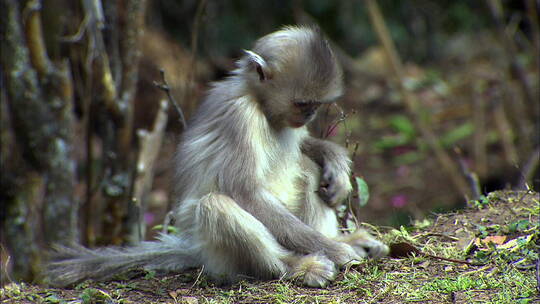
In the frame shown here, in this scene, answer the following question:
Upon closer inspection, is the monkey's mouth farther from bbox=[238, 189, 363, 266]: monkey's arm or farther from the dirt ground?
the dirt ground

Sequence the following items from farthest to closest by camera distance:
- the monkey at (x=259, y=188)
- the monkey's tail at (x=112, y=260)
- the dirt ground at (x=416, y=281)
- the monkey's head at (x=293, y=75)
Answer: the monkey's tail at (x=112, y=260)
the monkey's head at (x=293, y=75)
the monkey at (x=259, y=188)
the dirt ground at (x=416, y=281)

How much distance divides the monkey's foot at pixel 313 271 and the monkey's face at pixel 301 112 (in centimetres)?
98

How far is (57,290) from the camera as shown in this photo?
5043mm

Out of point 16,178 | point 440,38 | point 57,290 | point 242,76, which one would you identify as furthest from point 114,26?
point 440,38

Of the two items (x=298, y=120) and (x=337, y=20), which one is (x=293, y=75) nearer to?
(x=298, y=120)

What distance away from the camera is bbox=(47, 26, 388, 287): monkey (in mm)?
4719

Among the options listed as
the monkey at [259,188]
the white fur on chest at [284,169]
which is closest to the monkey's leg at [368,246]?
the monkey at [259,188]

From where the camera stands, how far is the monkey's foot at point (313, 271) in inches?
181

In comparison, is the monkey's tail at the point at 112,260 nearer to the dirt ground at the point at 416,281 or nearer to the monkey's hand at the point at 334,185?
the dirt ground at the point at 416,281

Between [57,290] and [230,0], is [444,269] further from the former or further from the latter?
[230,0]

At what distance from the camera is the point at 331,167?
17.8 ft

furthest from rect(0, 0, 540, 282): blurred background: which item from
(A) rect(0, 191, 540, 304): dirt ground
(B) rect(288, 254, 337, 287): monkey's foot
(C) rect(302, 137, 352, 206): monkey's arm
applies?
(B) rect(288, 254, 337, 287): monkey's foot

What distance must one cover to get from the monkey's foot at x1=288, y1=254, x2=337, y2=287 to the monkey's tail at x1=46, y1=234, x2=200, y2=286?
851 mm

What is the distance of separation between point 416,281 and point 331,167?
1192mm
